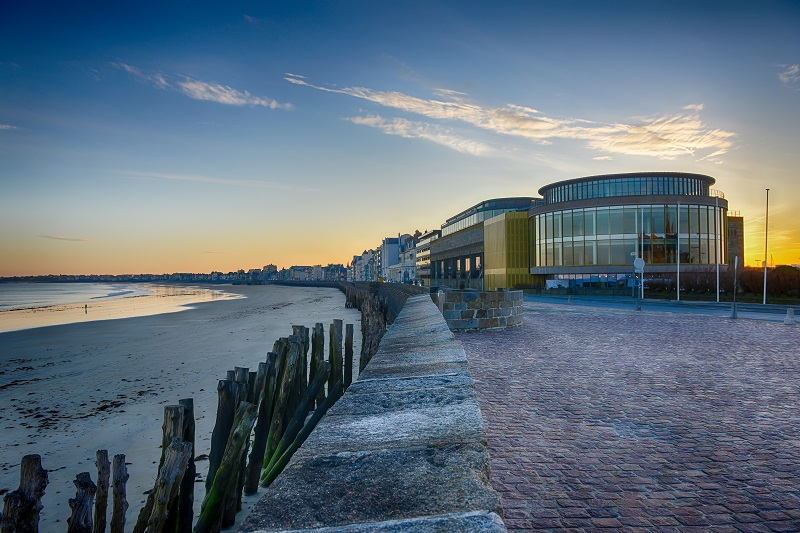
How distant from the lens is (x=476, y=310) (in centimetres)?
1529

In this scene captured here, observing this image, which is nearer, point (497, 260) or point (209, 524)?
point (209, 524)

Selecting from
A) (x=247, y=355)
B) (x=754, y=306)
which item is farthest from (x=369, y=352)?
(x=754, y=306)

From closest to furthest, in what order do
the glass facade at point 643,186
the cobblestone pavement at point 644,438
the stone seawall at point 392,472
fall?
the stone seawall at point 392,472 < the cobblestone pavement at point 644,438 < the glass facade at point 643,186

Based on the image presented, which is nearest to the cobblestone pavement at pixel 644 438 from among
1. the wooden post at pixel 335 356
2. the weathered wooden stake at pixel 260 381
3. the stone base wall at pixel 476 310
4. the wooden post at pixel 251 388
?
the wooden post at pixel 335 356

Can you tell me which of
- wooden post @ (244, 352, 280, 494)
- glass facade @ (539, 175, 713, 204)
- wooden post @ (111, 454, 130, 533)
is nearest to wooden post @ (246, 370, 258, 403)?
wooden post @ (244, 352, 280, 494)

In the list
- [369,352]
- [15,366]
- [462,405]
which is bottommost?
[15,366]

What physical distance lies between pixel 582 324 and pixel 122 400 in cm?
1494

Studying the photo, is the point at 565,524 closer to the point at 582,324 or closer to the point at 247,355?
the point at 582,324

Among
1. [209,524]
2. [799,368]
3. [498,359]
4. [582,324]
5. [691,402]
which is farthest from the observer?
[582,324]

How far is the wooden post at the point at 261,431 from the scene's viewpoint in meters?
6.68

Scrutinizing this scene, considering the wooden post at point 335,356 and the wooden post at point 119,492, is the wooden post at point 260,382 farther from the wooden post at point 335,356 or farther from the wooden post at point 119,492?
the wooden post at point 119,492

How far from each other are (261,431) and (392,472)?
17.5ft

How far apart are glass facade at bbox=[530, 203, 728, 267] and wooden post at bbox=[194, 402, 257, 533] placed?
5815cm

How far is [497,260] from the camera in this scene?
6838cm
